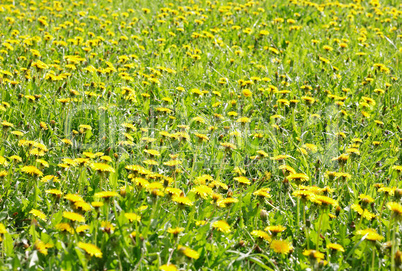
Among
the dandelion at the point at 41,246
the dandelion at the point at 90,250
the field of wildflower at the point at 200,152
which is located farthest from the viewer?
the field of wildflower at the point at 200,152

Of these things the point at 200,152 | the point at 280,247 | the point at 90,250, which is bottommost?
the point at 200,152

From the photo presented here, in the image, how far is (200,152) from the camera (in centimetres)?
272

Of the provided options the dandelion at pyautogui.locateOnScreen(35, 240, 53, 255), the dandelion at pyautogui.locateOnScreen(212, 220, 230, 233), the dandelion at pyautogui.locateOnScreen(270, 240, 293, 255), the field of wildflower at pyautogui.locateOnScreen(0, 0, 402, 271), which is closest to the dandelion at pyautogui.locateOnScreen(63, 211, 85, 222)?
the field of wildflower at pyautogui.locateOnScreen(0, 0, 402, 271)

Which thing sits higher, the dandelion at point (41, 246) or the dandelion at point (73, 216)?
the dandelion at point (73, 216)

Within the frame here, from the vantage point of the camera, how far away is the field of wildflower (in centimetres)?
171

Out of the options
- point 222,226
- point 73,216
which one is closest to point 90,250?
point 73,216

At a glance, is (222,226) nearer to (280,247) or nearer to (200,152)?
(280,247)

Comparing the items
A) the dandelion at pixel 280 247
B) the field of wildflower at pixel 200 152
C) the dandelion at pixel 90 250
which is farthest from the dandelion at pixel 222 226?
the dandelion at pixel 90 250

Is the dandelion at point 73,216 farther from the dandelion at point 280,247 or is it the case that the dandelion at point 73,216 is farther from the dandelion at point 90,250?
the dandelion at point 280,247

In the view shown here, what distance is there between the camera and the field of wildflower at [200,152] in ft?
5.61

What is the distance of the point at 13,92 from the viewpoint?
9.89 feet

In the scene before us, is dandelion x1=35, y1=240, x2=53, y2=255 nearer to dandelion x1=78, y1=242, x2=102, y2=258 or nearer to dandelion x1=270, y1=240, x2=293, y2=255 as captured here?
dandelion x1=78, y1=242, x2=102, y2=258

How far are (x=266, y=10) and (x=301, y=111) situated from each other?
3323 mm

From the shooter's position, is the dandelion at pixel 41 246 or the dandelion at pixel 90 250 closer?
the dandelion at pixel 90 250
